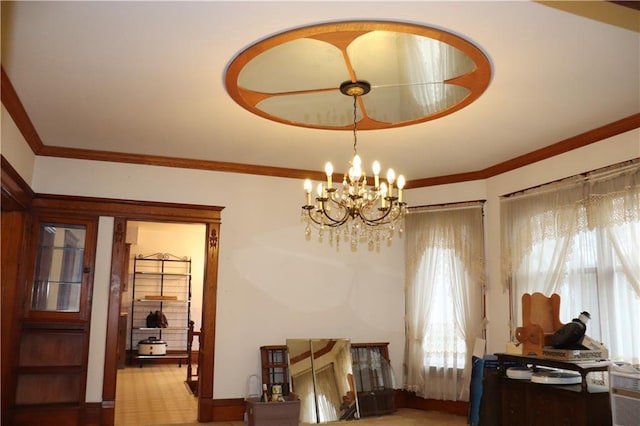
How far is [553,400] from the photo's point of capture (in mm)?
4332

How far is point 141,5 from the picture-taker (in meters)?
2.96

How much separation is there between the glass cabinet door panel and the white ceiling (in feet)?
3.00

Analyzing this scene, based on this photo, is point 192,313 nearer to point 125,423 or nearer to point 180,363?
point 180,363

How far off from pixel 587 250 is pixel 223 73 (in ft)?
11.6

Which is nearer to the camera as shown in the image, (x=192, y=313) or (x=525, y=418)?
(x=525, y=418)

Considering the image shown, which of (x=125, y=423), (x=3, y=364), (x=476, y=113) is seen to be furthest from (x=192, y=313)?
(x=476, y=113)

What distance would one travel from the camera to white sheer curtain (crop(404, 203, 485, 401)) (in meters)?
6.29

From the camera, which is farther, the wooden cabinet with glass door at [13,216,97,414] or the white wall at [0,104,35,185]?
the wooden cabinet with glass door at [13,216,97,414]

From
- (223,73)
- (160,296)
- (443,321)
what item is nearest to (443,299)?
(443,321)

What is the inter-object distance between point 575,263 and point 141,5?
425 centimetres

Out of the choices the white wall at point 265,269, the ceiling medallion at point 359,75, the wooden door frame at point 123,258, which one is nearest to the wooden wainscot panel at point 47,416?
the wooden door frame at point 123,258

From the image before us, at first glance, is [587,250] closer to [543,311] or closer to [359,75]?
[543,311]

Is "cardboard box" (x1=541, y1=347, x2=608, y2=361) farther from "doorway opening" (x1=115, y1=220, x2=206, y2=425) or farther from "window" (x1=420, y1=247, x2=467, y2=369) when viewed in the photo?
"doorway opening" (x1=115, y1=220, x2=206, y2=425)

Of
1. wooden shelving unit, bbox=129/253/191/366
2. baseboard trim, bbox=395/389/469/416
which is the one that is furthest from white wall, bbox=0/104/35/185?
wooden shelving unit, bbox=129/253/191/366
